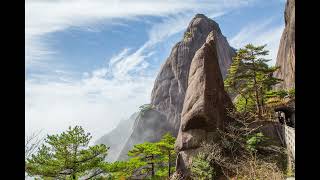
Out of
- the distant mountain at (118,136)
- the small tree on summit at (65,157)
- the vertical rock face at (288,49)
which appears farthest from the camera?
the distant mountain at (118,136)

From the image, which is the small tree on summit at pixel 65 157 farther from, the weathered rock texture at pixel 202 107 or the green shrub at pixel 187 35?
the green shrub at pixel 187 35

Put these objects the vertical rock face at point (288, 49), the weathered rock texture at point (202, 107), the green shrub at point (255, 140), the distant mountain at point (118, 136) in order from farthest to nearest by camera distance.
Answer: the distant mountain at point (118, 136) → the vertical rock face at point (288, 49) → the weathered rock texture at point (202, 107) → the green shrub at point (255, 140)

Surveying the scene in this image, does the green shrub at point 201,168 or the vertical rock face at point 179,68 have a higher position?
the vertical rock face at point 179,68

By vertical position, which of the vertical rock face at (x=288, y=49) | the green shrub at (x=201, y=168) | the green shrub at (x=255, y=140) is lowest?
the green shrub at (x=201, y=168)

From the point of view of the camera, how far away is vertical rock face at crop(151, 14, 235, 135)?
57.3 metres

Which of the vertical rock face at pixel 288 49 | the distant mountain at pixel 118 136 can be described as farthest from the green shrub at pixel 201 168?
the distant mountain at pixel 118 136

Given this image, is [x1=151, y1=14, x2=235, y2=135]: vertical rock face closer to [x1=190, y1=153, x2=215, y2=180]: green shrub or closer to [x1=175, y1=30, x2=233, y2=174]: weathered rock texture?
[x1=175, y1=30, x2=233, y2=174]: weathered rock texture

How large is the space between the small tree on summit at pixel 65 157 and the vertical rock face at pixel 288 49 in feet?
79.9

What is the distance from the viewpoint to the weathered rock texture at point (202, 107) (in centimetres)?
2456
